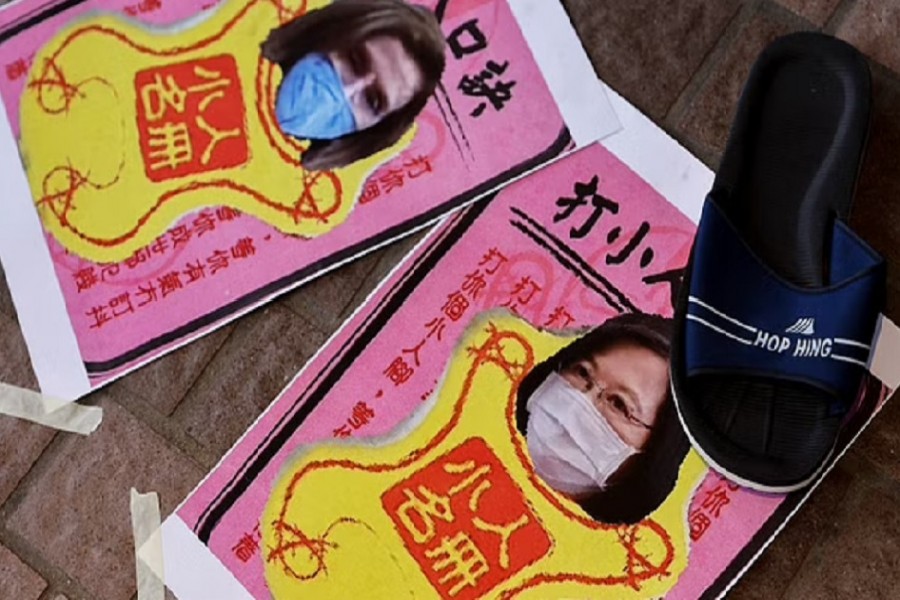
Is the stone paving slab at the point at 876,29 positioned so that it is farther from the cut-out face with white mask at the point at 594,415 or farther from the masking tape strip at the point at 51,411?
the masking tape strip at the point at 51,411

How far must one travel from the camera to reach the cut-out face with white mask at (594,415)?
1.86 feet

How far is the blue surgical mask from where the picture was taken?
0.61 metres

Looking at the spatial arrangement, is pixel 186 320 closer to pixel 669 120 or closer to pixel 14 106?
pixel 14 106

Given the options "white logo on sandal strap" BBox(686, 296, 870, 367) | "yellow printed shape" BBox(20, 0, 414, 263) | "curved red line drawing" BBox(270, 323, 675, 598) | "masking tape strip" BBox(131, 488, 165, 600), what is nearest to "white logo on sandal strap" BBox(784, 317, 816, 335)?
"white logo on sandal strap" BBox(686, 296, 870, 367)

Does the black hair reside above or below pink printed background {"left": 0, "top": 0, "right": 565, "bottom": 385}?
below

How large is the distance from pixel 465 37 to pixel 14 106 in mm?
246

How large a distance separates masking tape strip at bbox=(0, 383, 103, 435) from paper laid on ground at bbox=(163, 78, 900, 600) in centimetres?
7

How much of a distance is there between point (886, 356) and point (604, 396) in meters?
0.13

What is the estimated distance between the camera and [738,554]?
0.55 m

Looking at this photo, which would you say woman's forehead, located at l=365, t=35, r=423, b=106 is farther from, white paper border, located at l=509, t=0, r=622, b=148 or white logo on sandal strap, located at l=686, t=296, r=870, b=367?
white logo on sandal strap, located at l=686, t=296, r=870, b=367

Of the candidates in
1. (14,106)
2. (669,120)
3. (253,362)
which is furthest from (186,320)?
(669,120)

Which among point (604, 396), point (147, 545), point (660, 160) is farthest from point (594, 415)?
point (147, 545)

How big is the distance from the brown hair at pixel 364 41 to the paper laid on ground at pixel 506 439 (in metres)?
0.06

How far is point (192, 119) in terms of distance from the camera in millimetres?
617
